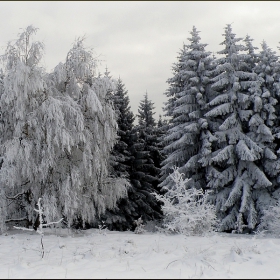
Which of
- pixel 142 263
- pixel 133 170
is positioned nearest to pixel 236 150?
pixel 133 170

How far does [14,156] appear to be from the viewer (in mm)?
12000

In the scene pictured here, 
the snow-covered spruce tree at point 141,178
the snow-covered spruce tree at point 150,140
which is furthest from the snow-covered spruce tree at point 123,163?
the snow-covered spruce tree at point 150,140

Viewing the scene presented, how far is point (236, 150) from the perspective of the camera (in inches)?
716

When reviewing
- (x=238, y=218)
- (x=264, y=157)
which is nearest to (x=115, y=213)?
(x=238, y=218)

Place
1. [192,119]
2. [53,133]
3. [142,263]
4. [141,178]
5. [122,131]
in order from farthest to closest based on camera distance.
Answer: [141,178] → [122,131] → [192,119] → [53,133] → [142,263]

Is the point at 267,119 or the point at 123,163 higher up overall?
the point at 267,119

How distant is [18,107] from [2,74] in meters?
2.23

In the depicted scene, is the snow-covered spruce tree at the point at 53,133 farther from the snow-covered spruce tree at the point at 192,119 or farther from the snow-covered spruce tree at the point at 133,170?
the snow-covered spruce tree at the point at 133,170

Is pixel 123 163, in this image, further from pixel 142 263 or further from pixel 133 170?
pixel 142 263

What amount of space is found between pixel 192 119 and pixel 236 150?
3.79m

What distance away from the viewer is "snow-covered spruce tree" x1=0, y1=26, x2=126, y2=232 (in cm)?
1241

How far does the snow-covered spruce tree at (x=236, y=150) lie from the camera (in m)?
18.0

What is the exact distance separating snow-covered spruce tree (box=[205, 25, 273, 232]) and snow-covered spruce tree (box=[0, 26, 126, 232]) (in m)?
7.32

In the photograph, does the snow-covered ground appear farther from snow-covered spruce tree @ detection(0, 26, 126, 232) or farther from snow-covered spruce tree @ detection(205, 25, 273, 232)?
snow-covered spruce tree @ detection(205, 25, 273, 232)
